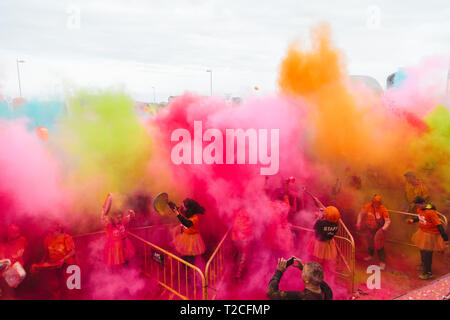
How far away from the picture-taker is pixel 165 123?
206 inches

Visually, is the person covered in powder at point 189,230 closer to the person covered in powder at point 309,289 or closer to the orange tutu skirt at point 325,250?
the person covered in powder at point 309,289

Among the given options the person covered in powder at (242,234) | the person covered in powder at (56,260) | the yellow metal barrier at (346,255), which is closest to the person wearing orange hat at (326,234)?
the yellow metal barrier at (346,255)

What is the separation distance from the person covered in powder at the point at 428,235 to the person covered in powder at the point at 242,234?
9.02 ft

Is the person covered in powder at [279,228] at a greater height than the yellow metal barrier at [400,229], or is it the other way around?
the person covered in powder at [279,228]

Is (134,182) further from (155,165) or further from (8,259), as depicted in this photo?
(8,259)

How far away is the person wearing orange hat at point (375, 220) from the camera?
542 cm

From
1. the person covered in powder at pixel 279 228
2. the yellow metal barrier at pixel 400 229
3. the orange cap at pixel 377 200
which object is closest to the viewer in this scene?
the person covered in powder at pixel 279 228

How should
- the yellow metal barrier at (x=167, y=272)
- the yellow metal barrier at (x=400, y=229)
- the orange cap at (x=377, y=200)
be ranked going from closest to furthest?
the yellow metal barrier at (x=167, y=272) → the orange cap at (x=377, y=200) → the yellow metal barrier at (x=400, y=229)

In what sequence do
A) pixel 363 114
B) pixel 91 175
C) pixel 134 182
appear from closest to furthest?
pixel 91 175 < pixel 134 182 < pixel 363 114

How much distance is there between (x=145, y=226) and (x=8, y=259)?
196 cm

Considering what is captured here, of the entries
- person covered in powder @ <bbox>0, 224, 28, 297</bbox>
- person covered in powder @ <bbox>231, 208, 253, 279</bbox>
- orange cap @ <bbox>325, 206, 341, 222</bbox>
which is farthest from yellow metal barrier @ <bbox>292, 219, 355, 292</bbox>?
person covered in powder @ <bbox>0, 224, 28, 297</bbox>

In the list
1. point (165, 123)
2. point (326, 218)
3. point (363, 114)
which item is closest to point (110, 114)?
point (165, 123)

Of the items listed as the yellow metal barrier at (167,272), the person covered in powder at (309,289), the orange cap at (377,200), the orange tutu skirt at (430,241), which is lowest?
the yellow metal barrier at (167,272)

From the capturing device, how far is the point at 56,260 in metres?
4.39
